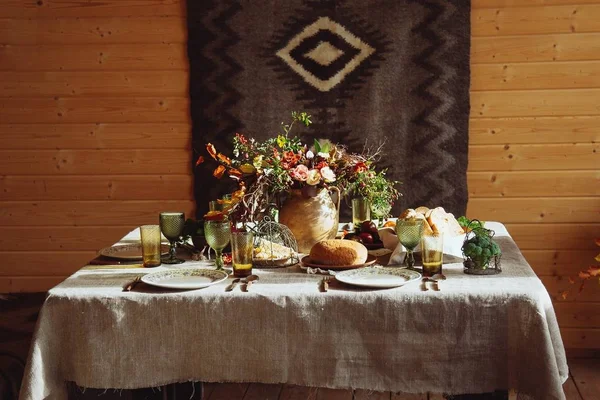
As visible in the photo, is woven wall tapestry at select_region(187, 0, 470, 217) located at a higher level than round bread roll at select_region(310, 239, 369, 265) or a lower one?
higher

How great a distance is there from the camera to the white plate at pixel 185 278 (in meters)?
1.68

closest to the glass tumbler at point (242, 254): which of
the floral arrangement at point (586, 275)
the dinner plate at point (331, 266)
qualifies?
the dinner plate at point (331, 266)

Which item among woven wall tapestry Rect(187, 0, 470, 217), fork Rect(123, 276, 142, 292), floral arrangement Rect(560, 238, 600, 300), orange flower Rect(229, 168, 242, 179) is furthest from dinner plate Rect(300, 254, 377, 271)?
floral arrangement Rect(560, 238, 600, 300)

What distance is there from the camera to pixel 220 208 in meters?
2.38

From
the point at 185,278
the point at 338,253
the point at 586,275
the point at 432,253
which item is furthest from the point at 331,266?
the point at 586,275

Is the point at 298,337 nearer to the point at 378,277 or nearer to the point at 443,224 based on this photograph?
the point at 378,277

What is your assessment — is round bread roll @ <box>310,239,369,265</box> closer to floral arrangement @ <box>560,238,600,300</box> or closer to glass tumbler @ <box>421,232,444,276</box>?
glass tumbler @ <box>421,232,444,276</box>

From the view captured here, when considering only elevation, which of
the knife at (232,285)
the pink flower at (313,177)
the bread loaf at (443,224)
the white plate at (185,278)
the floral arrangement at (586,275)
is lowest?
the floral arrangement at (586,275)

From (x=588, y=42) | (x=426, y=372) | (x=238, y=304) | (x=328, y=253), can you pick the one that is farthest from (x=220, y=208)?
(x=588, y=42)

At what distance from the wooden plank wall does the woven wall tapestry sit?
0.12 m

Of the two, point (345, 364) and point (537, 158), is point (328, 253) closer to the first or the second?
point (345, 364)

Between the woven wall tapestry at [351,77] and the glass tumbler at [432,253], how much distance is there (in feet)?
4.48

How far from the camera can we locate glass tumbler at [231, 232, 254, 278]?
5.92 ft

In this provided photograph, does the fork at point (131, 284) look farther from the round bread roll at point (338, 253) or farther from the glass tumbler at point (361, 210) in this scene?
the glass tumbler at point (361, 210)
